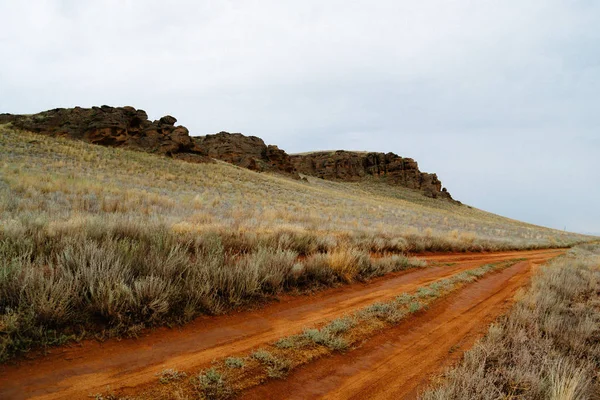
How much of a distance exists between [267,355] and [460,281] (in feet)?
21.4

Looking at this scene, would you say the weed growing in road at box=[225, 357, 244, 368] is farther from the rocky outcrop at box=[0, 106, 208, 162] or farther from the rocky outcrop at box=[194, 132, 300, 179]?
the rocky outcrop at box=[194, 132, 300, 179]

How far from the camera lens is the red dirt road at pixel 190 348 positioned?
8.61 ft

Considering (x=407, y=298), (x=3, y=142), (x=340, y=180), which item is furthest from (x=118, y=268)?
(x=340, y=180)

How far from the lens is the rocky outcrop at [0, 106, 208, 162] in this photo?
1438 inches

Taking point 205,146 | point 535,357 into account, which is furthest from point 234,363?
point 205,146

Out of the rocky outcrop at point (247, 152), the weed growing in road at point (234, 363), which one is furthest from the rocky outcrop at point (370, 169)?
the weed growing in road at point (234, 363)

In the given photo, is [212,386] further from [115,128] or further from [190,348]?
[115,128]

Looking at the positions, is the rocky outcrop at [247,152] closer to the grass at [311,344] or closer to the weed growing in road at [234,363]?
the grass at [311,344]

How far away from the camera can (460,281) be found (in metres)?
8.09

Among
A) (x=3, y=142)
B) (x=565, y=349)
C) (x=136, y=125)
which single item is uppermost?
(x=136, y=125)

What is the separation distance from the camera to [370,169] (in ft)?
276

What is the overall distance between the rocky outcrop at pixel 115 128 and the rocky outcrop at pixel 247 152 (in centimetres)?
1123

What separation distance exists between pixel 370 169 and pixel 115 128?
204ft

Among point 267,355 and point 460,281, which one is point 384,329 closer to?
point 267,355
